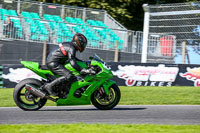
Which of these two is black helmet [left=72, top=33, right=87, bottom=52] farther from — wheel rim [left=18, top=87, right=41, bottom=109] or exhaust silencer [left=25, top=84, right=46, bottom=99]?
wheel rim [left=18, top=87, right=41, bottom=109]

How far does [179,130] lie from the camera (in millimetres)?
6086

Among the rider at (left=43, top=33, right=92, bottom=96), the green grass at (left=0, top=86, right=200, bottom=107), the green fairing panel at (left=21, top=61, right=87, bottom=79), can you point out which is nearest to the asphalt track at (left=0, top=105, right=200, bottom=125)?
the rider at (left=43, top=33, right=92, bottom=96)

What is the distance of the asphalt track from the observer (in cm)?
715

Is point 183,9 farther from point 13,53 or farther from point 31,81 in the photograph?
point 31,81

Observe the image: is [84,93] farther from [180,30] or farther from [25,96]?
[180,30]

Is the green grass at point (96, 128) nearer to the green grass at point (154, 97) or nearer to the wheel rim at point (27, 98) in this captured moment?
the wheel rim at point (27, 98)

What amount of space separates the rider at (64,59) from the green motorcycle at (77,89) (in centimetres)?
12

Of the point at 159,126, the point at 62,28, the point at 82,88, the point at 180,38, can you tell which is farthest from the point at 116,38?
the point at 159,126

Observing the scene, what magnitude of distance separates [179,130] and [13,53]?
12.3m

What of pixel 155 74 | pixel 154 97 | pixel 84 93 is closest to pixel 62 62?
pixel 84 93

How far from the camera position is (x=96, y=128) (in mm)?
6211

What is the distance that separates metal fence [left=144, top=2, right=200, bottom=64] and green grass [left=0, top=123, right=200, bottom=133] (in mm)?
8695

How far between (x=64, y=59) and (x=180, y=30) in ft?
26.2

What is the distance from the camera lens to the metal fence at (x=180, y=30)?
581 inches
